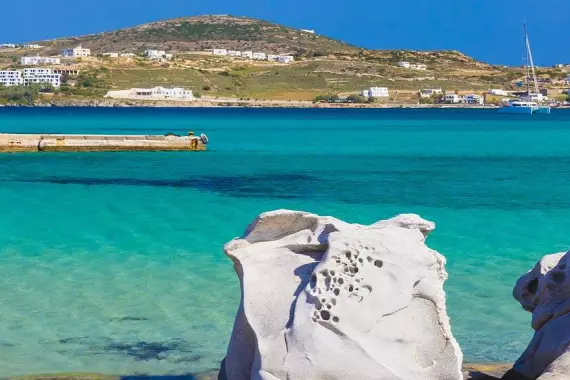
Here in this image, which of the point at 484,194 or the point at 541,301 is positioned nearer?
the point at 541,301

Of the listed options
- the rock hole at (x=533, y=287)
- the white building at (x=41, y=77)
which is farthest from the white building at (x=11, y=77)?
the rock hole at (x=533, y=287)

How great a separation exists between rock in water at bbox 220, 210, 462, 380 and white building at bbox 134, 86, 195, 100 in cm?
15045

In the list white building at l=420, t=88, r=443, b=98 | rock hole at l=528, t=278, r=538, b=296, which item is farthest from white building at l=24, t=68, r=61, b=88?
rock hole at l=528, t=278, r=538, b=296

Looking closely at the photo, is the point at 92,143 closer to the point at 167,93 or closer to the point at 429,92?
the point at 167,93

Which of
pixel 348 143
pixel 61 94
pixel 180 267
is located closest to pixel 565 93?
pixel 61 94

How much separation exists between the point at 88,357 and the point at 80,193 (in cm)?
1490

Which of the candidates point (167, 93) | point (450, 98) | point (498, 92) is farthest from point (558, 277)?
point (498, 92)

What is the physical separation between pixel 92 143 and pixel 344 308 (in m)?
35.2

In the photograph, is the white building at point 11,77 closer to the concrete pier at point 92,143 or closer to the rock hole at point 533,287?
the concrete pier at point 92,143

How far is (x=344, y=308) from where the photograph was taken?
4801 millimetres

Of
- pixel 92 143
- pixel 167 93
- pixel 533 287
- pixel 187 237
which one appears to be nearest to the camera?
pixel 533 287

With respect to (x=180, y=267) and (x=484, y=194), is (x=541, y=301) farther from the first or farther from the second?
(x=484, y=194)

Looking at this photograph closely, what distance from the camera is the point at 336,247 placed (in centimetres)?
504

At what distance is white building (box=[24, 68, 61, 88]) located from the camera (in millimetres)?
175425
